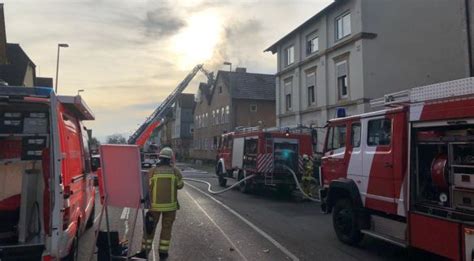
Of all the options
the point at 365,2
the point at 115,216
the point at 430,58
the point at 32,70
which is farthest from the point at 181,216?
the point at 32,70

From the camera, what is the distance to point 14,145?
6.98 metres

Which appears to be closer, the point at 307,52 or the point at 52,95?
the point at 52,95

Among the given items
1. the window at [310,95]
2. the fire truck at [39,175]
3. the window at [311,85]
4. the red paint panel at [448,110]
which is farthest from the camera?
the window at [310,95]

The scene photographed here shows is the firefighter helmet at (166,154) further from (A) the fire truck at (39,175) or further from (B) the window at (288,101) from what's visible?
(B) the window at (288,101)

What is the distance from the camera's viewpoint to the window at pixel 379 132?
25.0 feet

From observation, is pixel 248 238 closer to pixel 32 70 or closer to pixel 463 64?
pixel 463 64

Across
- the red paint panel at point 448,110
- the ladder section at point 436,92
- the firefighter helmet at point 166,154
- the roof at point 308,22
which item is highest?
the roof at point 308,22

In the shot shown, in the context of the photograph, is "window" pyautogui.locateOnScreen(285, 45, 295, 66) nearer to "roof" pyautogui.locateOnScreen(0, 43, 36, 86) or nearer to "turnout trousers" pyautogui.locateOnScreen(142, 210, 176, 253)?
"roof" pyautogui.locateOnScreen(0, 43, 36, 86)

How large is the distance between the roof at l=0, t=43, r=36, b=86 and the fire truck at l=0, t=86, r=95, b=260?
3234 cm

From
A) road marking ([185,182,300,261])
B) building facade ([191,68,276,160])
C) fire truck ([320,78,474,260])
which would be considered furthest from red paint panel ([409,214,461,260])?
building facade ([191,68,276,160])

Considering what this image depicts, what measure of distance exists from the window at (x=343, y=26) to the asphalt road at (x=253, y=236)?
39.7ft

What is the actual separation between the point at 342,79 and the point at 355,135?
52.2ft

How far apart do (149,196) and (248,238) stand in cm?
276

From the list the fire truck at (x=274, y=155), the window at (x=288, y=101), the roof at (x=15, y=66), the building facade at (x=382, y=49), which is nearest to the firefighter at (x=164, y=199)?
the fire truck at (x=274, y=155)
